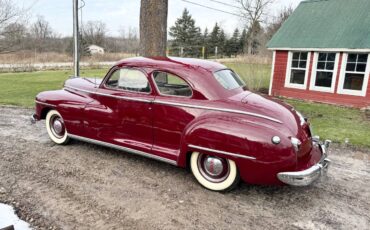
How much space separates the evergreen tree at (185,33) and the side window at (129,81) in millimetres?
47691

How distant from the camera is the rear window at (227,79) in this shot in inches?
173

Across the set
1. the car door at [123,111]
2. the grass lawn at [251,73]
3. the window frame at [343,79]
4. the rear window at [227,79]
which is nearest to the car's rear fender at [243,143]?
the rear window at [227,79]

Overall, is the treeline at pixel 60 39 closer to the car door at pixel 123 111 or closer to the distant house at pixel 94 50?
the distant house at pixel 94 50

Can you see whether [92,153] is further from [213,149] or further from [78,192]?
[213,149]

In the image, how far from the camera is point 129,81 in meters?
4.74

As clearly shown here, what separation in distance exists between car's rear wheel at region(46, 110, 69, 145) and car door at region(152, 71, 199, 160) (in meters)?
2.22

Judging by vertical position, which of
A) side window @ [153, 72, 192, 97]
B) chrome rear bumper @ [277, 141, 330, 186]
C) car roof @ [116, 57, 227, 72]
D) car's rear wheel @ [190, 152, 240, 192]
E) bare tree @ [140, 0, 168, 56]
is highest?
bare tree @ [140, 0, 168, 56]

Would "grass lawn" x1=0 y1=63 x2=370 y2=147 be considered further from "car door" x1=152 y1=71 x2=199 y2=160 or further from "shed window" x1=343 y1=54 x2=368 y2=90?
Result: "car door" x1=152 y1=71 x2=199 y2=160

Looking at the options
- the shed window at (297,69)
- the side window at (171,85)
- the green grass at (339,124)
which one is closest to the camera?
the side window at (171,85)

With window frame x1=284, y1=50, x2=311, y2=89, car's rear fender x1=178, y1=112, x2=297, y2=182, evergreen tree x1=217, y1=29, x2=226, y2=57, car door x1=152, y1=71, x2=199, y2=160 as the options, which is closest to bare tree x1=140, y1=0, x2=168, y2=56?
car door x1=152, y1=71, x2=199, y2=160

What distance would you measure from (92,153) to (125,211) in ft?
7.09

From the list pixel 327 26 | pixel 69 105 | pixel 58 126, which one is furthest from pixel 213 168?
pixel 327 26

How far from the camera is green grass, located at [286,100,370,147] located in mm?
6659

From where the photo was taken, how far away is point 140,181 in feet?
13.8
